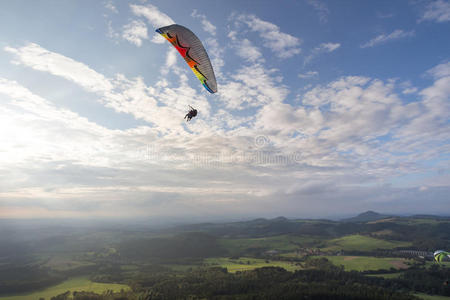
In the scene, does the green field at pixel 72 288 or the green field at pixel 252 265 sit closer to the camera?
the green field at pixel 72 288

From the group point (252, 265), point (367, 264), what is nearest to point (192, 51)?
point (252, 265)

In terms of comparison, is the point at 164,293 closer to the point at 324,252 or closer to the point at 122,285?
the point at 122,285

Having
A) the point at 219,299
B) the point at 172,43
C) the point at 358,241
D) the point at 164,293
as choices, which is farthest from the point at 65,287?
the point at 358,241

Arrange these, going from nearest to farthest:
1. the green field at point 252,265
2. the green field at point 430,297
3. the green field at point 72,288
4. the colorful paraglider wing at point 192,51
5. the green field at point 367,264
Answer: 1. the colorful paraglider wing at point 192,51
2. the green field at point 430,297
3. the green field at point 72,288
4. the green field at point 367,264
5. the green field at point 252,265

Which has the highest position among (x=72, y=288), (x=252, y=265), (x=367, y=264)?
(x=367, y=264)

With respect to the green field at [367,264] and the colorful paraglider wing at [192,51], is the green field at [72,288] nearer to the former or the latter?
the colorful paraglider wing at [192,51]

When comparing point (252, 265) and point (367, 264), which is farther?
point (252, 265)

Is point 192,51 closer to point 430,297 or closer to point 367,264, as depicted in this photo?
point 430,297

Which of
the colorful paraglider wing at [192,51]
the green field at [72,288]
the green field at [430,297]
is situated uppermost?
the colorful paraglider wing at [192,51]

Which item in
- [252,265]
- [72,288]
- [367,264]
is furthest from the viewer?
[252,265]

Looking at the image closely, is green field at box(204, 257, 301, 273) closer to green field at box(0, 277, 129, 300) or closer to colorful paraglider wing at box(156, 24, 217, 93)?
green field at box(0, 277, 129, 300)

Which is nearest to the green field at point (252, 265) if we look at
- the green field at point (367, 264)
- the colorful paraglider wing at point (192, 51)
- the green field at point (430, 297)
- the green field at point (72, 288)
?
the green field at point (367, 264)
